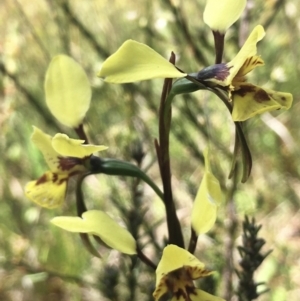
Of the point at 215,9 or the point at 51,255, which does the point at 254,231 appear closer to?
the point at 215,9

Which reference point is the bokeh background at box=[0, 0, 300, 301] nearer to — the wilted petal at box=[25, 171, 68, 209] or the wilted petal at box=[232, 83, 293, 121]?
the wilted petal at box=[25, 171, 68, 209]

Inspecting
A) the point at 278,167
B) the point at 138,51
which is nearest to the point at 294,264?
the point at 278,167

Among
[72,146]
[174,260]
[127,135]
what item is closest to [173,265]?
[174,260]

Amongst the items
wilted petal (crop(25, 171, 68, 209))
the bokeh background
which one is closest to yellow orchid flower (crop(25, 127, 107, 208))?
wilted petal (crop(25, 171, 68, 209))

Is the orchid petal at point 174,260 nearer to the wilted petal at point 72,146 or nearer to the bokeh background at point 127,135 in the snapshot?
the wilted petal at point 72,146

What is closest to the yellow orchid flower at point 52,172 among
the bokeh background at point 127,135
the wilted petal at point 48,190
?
the wilted petal at point 48,190
